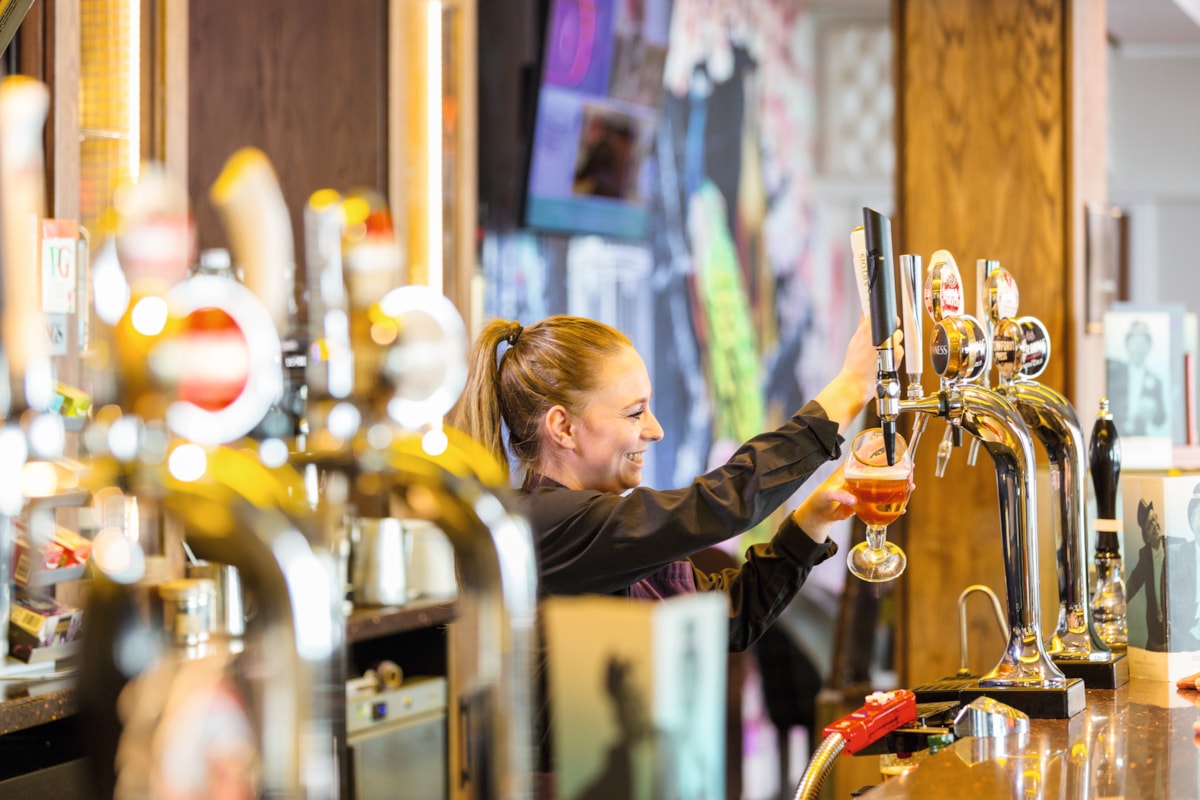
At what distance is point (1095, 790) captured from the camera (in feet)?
4.37

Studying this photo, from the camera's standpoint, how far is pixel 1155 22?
17.5 ft

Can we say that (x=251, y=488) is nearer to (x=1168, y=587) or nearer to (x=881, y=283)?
(x=881, y=283)

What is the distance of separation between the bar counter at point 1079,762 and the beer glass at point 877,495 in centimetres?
21

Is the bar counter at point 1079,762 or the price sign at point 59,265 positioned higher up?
the price sign at point 59,265

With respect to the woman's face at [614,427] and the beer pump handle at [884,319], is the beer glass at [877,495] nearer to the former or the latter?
the beer pump handle at [884,319]

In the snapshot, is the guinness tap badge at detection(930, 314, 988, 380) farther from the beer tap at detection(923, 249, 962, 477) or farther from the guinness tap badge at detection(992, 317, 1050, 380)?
the guinness tap badge at detection(992, 317, 1050, 380)

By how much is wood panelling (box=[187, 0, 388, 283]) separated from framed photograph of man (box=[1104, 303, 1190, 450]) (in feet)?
6.34

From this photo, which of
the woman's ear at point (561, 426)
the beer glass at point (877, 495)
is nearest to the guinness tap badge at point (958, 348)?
the beer glass at point (877, 495)

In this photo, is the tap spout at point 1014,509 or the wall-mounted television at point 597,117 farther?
the wall-mounted television at point 597,117

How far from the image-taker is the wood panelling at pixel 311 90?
3625 mm

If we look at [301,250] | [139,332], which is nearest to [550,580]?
[139,332]

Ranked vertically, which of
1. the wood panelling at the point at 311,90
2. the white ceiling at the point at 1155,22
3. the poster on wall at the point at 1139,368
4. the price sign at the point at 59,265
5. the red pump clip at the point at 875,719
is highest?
the white ceiling at the point at 1155,22

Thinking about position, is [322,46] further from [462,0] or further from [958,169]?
[958,169]

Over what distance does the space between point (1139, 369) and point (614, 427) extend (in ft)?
4.38
